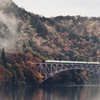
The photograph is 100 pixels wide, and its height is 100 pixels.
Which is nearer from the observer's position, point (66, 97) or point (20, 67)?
point (66, 97)

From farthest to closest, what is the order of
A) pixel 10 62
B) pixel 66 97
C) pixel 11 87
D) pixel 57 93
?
pixel 10 62 < pixel 11 87 < pixel 57 93 < pixel 66 97

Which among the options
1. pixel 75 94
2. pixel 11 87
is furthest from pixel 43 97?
pixel 11 87

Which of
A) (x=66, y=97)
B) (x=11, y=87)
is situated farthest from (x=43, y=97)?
(x=11, y=87)

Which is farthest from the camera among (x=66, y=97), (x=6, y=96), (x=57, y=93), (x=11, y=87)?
(x=11, y=87)

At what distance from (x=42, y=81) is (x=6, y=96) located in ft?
174

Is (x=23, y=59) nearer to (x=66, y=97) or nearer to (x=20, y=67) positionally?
(x=20, y=67)

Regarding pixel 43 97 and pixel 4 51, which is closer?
pixel 43 97

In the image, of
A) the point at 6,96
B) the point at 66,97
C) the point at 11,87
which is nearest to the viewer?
the point at 6,96

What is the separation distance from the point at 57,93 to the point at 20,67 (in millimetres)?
29351

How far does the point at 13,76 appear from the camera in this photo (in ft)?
603

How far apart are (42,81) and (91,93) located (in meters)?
25.9

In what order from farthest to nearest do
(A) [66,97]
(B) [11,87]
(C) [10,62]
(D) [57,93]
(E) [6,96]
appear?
1. (C) [10,62]
2. (B) [11,87]
3. (D) [57,93]
4. (A) [66,97]
5. (E) [6,96]

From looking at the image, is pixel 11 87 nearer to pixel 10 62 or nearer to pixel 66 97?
pixel 10 62

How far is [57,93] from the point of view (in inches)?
6550
